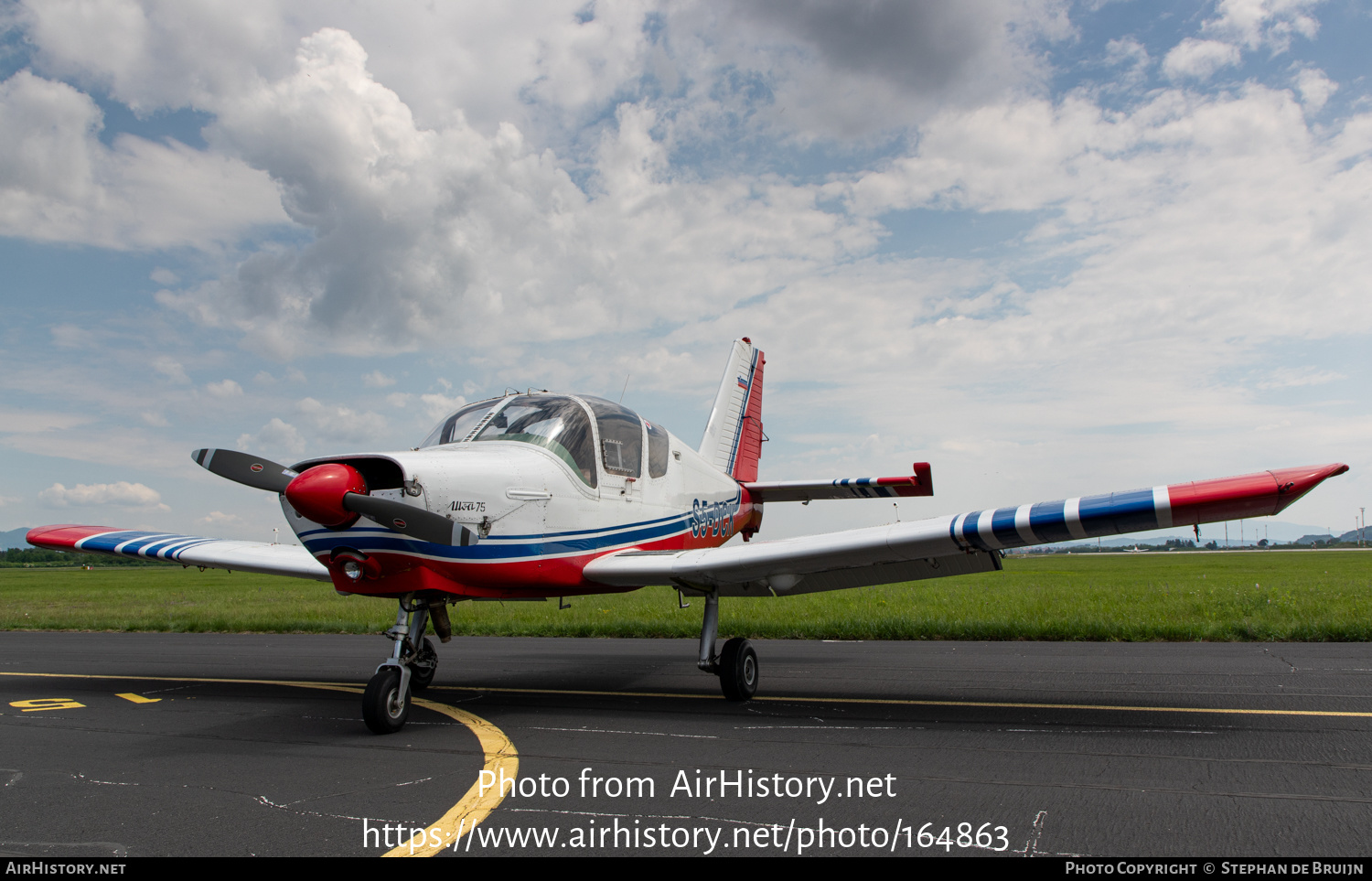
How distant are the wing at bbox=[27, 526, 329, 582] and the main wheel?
4976mm

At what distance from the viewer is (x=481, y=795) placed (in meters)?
4.37

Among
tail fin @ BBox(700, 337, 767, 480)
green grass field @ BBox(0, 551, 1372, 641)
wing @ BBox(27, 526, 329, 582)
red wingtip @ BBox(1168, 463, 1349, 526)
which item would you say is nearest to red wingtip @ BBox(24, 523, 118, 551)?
wing @ BBox(27, 526, 329, 582)

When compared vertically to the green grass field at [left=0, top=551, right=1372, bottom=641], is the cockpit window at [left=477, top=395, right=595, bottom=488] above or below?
above

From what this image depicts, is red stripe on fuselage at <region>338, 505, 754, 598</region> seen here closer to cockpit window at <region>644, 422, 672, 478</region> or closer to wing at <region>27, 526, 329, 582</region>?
cockpit window at <region>644, 422, 672, 478</region>

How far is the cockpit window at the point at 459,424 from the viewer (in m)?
7.90

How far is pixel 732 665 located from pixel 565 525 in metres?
2.10

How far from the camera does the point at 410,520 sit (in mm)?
6090

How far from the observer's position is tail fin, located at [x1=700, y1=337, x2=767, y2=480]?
12.8m

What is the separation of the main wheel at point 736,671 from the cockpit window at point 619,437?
218 cm

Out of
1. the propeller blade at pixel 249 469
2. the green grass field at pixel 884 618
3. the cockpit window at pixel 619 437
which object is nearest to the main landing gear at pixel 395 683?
the propeller blade at pixel 249 469

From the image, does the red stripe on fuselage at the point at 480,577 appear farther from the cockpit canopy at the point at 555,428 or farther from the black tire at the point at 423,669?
the black tire at the point at 423,669

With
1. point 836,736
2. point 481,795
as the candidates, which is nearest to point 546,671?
point 836,736
